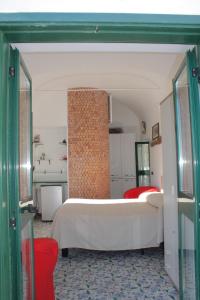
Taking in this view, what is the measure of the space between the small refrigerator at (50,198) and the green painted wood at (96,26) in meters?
5.83

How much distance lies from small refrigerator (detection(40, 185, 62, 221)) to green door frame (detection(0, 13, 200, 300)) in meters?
5.67

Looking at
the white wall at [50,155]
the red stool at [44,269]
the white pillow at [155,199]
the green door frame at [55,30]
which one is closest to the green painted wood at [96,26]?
the green door frame at [55,30]

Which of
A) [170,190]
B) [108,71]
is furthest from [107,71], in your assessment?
[170,190]

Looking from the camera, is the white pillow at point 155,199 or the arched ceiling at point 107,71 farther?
the white pillow at point 155,199

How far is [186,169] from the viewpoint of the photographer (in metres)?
2.44

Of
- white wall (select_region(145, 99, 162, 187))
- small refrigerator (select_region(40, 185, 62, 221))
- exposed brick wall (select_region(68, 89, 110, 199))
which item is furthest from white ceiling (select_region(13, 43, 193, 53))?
small refrigerator (select_region(40, 185, 62, 221))

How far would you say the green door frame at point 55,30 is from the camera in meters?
1.62

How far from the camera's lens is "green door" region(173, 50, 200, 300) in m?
1.96

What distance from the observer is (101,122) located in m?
6.63

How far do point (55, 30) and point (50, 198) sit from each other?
6.04 meters

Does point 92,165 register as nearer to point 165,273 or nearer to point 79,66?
point 79,66

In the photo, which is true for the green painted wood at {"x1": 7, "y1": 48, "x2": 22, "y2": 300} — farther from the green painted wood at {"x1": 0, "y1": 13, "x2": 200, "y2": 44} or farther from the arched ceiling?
the arched ceiling

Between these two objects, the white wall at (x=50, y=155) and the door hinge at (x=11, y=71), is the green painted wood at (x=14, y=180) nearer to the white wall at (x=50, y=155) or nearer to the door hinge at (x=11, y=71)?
the door hinge at (x=11, y=71)

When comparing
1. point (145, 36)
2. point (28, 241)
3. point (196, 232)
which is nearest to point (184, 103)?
point (145, 36)
